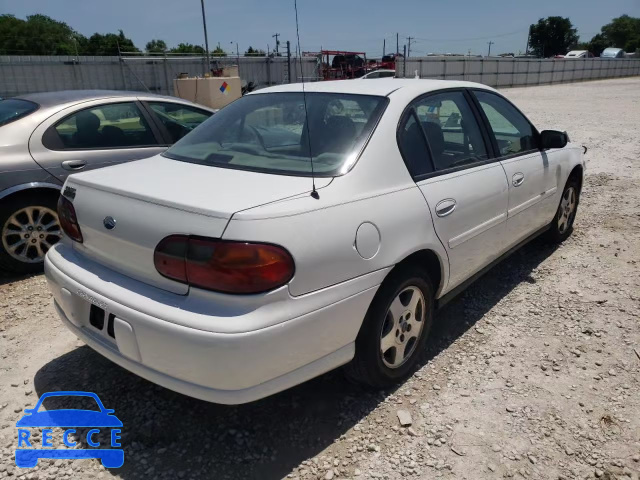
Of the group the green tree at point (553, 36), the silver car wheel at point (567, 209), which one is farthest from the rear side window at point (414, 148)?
the green tree at point (553, 36)

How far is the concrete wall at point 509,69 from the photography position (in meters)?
31.3

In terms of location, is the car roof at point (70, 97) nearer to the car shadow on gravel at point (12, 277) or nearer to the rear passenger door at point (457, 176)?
the car shadow on gravel at point (12, 277)

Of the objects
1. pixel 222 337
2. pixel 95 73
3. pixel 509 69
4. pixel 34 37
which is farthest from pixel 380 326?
pixel 34 37

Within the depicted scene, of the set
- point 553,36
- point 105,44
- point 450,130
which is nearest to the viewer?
point 450,130

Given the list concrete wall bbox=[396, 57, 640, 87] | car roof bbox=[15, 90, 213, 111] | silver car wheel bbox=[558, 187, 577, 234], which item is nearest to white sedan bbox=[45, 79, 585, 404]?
→ silver car wheel bbox=[558, 187, 577, 234]

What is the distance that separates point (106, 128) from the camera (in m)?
4.76

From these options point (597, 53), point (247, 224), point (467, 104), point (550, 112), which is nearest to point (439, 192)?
point (467, 104)

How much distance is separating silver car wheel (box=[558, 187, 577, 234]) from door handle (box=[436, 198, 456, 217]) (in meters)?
2.42

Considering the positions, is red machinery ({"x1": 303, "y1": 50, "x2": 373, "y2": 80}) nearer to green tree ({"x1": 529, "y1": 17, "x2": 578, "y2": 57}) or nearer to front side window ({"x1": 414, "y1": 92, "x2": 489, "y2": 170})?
front side window ({"x1": 414, "y1": 92, "x2": 489, "y2": 170})

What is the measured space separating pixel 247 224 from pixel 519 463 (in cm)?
166

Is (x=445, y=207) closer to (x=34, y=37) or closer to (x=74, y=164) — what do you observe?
(x=74, y=164)

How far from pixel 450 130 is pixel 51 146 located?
3.37 metres

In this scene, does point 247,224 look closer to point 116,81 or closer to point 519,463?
point 519,463

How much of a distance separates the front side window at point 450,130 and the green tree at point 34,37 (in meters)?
80.4
